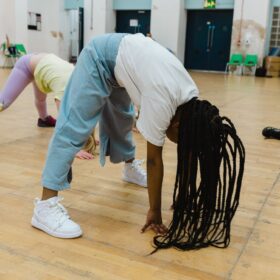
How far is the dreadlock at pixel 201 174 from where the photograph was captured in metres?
1.42

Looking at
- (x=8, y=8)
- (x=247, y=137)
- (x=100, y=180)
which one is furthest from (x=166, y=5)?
(x=100, y=180)

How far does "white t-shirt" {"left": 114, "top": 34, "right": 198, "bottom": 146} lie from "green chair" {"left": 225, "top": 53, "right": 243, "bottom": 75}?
11.0m

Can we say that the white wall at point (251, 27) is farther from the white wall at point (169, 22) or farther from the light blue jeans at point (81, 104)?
the light blue jeans at point (81, 104)

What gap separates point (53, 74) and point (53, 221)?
4.99ft

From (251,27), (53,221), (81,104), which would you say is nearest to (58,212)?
(53,221)

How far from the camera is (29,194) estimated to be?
196 centimetres

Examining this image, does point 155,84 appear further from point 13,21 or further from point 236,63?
point 13,21

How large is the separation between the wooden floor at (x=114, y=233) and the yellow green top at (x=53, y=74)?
45 cm

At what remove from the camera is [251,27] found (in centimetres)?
1169

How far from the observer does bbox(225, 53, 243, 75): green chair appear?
12.0 m

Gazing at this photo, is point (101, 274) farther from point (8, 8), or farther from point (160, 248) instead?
point (8, 8)

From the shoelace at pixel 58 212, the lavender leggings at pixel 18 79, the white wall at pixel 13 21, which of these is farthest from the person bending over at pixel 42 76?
the white wall at pixel 13 21

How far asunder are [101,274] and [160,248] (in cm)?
27

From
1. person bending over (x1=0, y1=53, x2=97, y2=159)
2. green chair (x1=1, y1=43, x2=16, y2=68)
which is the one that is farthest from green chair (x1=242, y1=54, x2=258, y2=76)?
person bending over (x1=0, y1=53, x2=97, y2=159)
